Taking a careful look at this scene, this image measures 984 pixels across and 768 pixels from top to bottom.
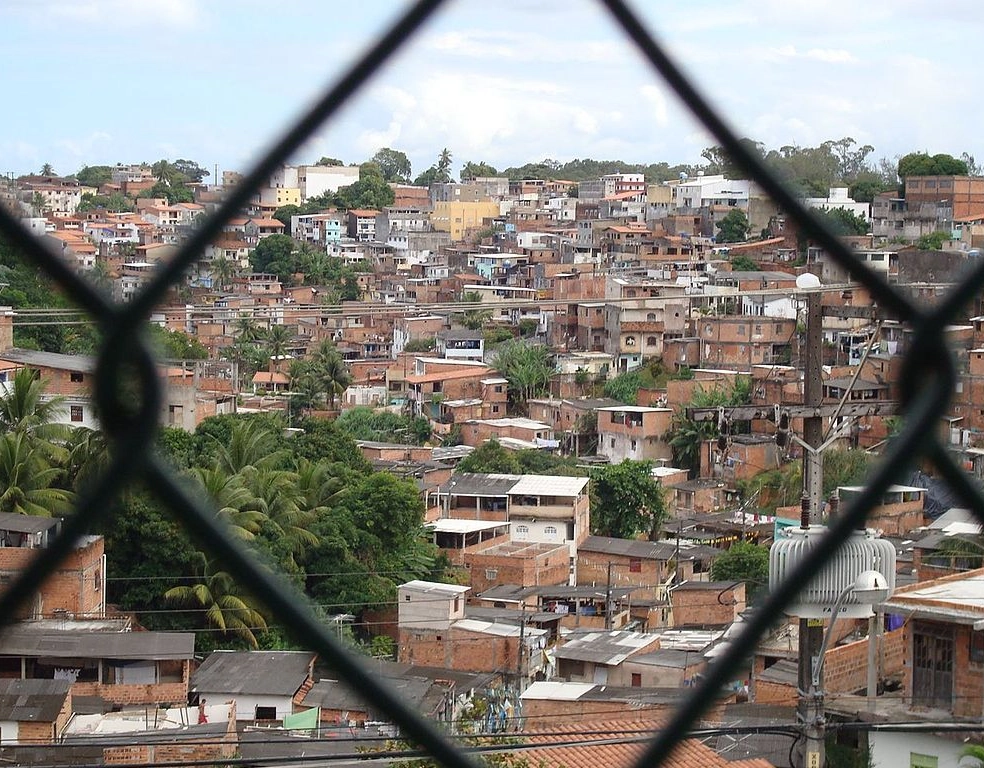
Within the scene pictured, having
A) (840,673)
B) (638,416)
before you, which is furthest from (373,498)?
(638,416)

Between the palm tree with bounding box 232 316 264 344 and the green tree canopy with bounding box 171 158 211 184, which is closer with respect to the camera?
the palm tree with bounding box 232 316 264 344

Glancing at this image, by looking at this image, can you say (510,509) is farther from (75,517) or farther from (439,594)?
(75,517)

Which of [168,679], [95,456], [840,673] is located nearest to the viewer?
[840,673]

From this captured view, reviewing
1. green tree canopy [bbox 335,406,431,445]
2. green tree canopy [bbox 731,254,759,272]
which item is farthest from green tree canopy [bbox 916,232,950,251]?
green tree canopy [bbox 335,406,431,445]

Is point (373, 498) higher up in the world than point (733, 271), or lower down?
lower down

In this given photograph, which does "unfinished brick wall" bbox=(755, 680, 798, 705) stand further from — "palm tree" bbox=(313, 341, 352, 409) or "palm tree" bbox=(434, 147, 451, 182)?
"palm tree" bbox=(434, 147, 451, 182)
